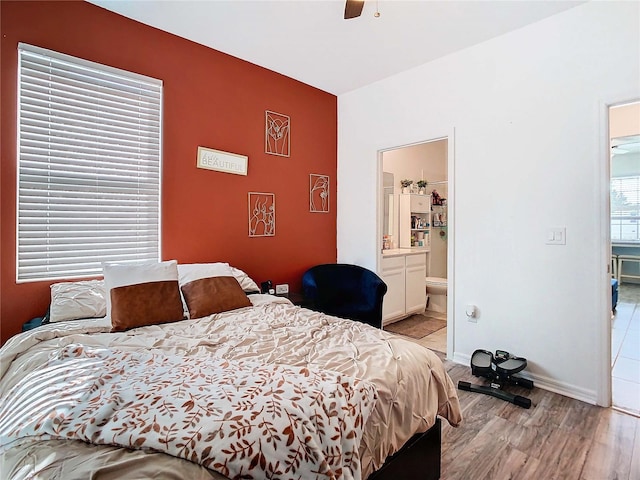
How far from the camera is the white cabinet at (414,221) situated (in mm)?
4672

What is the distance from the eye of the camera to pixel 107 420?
36.2 inches

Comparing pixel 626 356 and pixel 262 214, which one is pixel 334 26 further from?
pixel 626 356

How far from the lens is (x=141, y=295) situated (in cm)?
201

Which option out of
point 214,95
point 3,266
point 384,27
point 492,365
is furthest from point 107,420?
point 384,27

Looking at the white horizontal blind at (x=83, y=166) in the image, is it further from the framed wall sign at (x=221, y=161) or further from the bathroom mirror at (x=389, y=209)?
the bathroom mirror at (x=389, y=209)

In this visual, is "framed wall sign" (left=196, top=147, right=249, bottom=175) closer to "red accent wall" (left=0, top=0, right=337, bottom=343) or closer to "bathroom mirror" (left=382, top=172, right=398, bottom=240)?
"red accent wall" (left=0, top=0, right=337, bottom=343)

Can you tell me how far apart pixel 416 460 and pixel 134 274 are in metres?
1.88

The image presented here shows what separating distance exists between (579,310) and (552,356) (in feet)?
1.33

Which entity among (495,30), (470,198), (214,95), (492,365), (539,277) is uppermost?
(495,30)

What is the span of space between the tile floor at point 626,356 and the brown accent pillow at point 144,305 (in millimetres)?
3033

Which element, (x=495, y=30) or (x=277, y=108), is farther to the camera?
(x=277, y=108)

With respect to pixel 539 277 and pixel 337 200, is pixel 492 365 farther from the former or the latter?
pixel 337 200

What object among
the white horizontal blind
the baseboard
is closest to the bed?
the white horizontal blind

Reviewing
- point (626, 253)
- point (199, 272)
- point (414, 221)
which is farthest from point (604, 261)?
point (626, 253)
